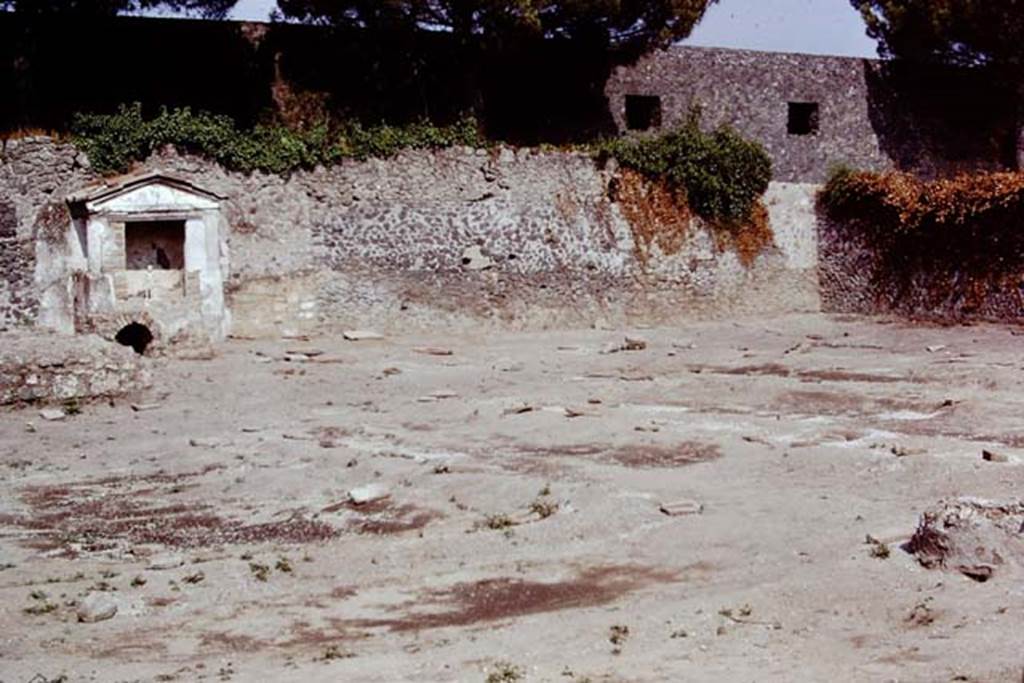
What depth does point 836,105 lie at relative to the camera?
32188 mm

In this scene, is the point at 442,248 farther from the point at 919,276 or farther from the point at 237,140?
the point at 919,276

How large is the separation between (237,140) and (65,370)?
21.8ft

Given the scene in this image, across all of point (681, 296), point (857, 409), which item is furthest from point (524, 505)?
point (681, 296)

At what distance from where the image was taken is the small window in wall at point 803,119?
105ft

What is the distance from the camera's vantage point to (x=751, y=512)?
36.5 ft

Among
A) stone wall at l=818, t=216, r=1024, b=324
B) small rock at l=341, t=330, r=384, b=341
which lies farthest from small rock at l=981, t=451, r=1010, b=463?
small rock at l=341, t=330, r=384, b=341

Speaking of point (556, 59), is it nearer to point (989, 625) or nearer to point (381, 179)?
point (381, 179)

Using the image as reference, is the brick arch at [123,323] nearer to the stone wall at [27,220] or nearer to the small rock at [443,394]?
the stone wall at [27,220]

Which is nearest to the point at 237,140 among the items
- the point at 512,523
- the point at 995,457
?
the point at 512,523

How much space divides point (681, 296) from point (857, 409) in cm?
952

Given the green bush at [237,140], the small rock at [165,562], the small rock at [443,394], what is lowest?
the small rock at [165,562]

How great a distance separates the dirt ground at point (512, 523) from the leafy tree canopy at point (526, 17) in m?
7.71

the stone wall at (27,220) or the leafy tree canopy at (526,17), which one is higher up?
the leafy tree canopy at (526,17)

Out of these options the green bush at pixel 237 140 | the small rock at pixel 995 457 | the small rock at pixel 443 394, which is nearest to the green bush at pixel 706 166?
the green bush at pixel 237 140
